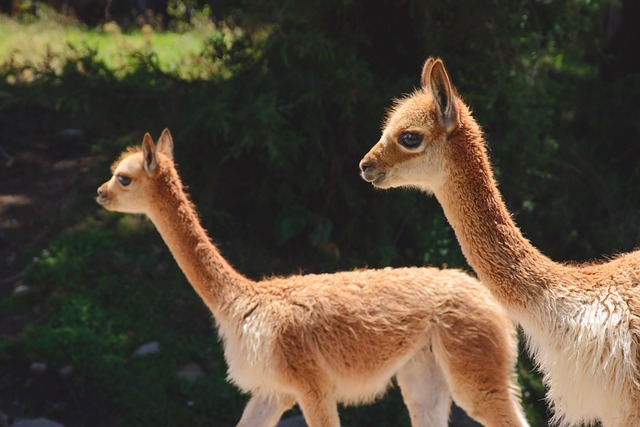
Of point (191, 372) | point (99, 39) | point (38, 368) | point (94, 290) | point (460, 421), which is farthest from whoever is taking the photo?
point (99, 39)

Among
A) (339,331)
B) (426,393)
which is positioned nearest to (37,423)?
(339,331)

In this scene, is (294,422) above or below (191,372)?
below

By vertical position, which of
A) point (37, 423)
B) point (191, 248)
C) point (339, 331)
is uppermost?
point (191, 248)

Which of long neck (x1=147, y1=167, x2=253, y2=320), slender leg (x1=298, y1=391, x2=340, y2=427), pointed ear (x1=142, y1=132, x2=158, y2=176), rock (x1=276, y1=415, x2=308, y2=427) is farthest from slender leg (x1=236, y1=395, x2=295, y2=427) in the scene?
pointed ear (x1=142, y1=132, x2=158, y2=176)

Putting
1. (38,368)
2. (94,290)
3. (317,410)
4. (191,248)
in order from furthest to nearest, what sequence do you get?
(94,290) → (38,368) → (191,248) → (317,410)

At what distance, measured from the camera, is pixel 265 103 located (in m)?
7.70

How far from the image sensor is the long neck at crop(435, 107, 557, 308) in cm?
413

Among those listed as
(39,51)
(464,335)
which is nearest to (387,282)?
(464,335)

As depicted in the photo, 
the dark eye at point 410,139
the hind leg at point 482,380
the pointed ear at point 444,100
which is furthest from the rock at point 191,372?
the pointed ear at point 444,100

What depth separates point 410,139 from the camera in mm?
4176

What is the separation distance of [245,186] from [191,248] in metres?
3.11

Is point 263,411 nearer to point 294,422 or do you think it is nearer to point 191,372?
point 294,422

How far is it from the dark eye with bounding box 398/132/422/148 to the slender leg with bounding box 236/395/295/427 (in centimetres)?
188

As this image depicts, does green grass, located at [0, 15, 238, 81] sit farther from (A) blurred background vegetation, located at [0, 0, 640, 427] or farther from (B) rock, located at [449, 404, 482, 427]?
(B) rock, located at [449, 404, 482, 427]
